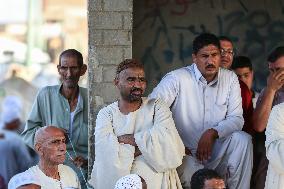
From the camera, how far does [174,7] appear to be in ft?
30.6

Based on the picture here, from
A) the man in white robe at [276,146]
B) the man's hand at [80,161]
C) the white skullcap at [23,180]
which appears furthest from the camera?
the man's hand at [80,161]

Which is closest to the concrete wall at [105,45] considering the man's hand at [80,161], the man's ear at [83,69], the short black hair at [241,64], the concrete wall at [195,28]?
the man's ear at [83,69]

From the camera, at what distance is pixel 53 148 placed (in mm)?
5805

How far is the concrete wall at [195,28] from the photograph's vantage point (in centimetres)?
926

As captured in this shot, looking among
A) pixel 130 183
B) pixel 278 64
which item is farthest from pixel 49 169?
pixel 278 64

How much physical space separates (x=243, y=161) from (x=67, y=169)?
161 centimetres

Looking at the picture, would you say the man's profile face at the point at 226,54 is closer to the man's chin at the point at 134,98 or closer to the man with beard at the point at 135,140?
the man with beard at the point at 135,140

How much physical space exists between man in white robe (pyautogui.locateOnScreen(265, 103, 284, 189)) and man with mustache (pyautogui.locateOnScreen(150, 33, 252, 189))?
1.76ft

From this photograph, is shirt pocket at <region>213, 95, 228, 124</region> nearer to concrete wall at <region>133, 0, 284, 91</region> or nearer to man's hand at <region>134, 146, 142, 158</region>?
man's hand at <region>134, 146, 142, 158</region>

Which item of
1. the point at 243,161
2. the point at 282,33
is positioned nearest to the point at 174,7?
the point at 282,33

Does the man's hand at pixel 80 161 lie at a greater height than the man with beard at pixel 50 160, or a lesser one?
lesser

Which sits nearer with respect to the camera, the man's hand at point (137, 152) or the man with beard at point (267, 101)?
the man's hand at point (137, 152)

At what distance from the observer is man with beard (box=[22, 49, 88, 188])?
7418 millimetres

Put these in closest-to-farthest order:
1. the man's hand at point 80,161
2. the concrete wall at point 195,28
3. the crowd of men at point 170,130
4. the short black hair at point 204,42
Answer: the crowd of men at point 170,130, the short black hair at point 204,42, the man's hand at point 80,161, the concrete wall at point 195,28
